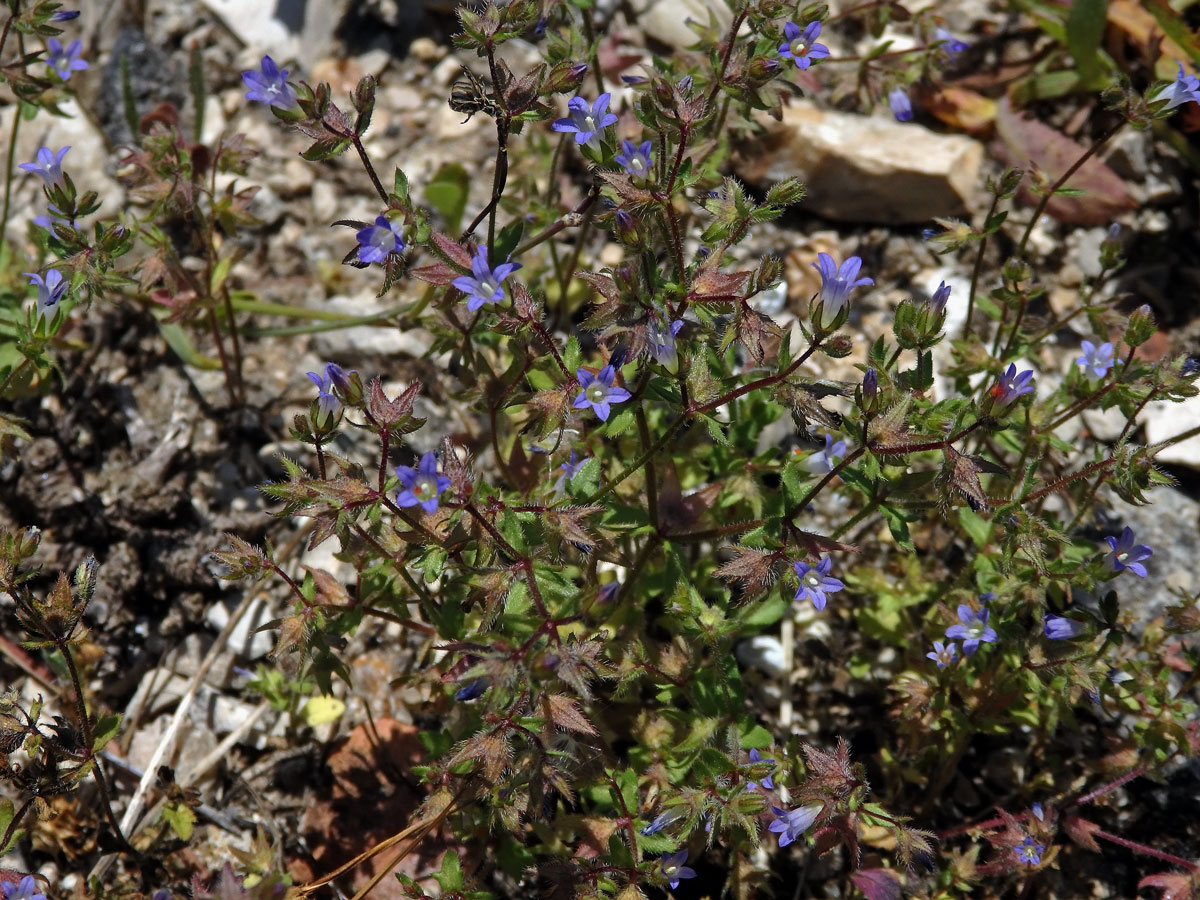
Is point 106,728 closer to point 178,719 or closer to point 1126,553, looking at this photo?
point 178,719

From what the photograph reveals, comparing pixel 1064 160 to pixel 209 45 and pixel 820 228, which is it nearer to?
pixel 820 228

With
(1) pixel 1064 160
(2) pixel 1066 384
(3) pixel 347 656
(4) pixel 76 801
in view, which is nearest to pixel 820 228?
(1) pixel 1064 160

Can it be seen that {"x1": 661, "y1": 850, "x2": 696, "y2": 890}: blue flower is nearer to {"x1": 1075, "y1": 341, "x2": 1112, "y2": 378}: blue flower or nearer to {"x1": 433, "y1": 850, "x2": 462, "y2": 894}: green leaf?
{"x1": 433, "y1": 850, "x2": 462, "y2": 894}: green leaf

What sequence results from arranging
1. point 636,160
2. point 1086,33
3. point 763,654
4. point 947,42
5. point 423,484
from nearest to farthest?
1. point 423,484
2. point 636,160
3. point 763,654
4. point 947,42
5. point 1086,33

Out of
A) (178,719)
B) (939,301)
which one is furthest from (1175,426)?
(178,719)

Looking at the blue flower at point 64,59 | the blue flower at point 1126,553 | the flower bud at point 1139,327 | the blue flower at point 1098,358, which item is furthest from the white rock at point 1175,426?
the blue flower at point 64,59

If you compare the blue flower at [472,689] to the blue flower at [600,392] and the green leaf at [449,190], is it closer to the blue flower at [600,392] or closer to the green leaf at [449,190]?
the blue flower at [600,392]
